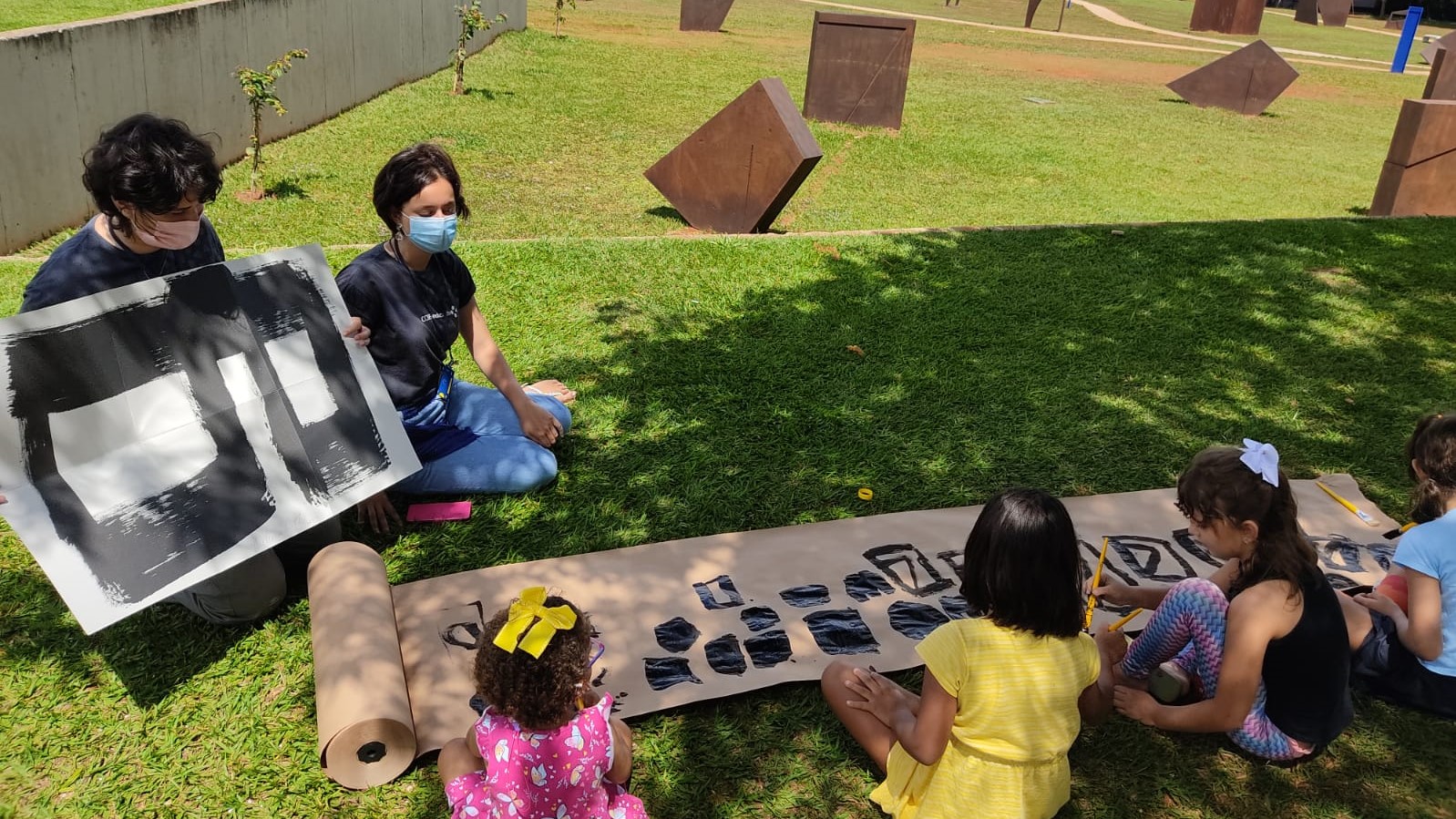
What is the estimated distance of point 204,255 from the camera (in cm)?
374

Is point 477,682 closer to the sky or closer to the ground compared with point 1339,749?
closer to the sky

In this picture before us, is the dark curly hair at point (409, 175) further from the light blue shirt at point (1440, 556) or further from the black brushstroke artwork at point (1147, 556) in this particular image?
the light blue shirt at point (1440, 556)

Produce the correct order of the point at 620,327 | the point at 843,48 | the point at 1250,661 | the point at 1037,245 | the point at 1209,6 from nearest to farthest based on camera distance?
the point at 1250,661
the point at 620,327
the point at 1037,245
the point at 843,48
the point at 1209,6

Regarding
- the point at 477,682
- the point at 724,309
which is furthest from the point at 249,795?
the point at 724,309

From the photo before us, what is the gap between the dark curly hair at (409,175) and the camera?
13.0ft

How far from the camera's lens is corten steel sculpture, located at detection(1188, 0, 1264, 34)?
3173 centimetres

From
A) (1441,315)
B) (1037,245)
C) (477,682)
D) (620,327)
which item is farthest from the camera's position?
(1037,245)

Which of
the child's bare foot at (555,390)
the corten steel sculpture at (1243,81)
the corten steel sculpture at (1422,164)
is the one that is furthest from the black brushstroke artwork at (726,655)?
the corten steel sculpture at (1243,81)

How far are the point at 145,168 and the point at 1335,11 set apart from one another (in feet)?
144

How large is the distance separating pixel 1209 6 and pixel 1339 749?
3409 cm

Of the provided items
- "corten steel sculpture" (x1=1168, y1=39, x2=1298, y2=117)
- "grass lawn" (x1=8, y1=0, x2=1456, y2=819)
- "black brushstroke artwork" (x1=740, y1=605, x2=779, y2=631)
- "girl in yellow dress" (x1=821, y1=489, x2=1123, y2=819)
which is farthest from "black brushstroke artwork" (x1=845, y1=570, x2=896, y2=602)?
"corten steel sculpture" (x1=1168, y1=39, x2=1298, y2=117)

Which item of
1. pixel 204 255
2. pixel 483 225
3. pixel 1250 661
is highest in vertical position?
pixel 204 255

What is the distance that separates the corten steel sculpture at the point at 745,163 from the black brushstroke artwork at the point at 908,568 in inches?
177

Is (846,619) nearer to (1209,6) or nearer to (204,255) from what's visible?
(204,255)
